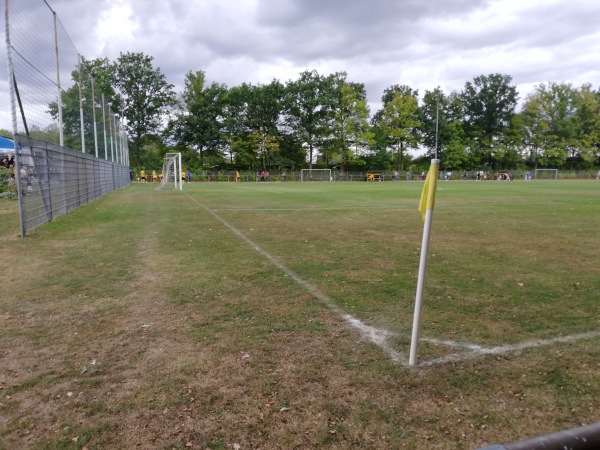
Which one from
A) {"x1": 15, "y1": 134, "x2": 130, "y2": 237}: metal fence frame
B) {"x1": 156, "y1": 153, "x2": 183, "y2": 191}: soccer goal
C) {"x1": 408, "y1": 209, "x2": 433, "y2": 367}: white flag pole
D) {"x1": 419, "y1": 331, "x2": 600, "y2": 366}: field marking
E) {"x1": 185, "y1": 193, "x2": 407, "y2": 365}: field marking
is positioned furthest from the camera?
{"x1": 156, "y1": 153, "x2": 183, "y2": 191}: soccer goal

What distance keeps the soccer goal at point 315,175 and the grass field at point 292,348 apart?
5598cm

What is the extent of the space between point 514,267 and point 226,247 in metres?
5.06

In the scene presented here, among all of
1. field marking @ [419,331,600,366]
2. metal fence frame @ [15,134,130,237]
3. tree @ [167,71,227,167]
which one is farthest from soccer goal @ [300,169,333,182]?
field marking @ [419,331,600,366]

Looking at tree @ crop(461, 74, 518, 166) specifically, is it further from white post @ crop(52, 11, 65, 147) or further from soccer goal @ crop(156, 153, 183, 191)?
white post @ crop(52, 11, 65, 147)

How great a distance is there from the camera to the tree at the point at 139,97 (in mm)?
64062

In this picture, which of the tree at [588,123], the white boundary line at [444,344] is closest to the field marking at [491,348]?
the white boundary line at [444,344]

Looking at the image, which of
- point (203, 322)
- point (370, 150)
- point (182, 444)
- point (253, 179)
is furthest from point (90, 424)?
point (370, 150)

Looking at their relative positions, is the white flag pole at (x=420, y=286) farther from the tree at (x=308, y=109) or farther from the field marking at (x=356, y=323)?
the tree at (x=308, y=109)

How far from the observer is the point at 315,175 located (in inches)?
2510

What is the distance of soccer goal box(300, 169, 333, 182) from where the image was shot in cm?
6328

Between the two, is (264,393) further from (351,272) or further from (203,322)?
(351,272)

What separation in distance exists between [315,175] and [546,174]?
41786 millimetres

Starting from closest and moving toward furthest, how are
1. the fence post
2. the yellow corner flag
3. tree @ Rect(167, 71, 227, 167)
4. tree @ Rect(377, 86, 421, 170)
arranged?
the fence post → the yellow corner flag → tree @ Rect(167, 71, 227, 167) → tree @ Rect(377, 86, 421, 170)

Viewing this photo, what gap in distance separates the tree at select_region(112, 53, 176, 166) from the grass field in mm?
61944
